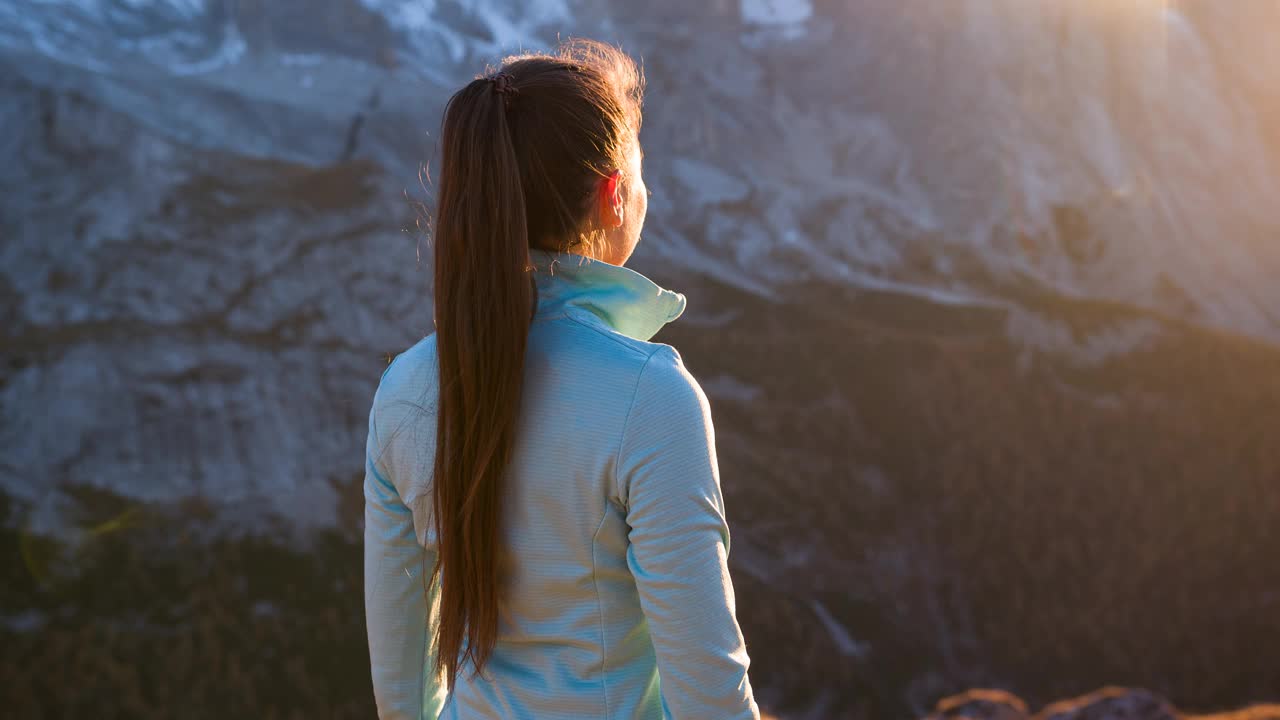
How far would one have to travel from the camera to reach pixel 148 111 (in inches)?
88.8

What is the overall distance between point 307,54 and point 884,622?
2045 millimetres

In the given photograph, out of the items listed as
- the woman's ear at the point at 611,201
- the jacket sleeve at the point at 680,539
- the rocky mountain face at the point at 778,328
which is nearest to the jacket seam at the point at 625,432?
the jacket sleeve at the point at 680,539

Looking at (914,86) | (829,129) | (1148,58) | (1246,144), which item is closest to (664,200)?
(829,129)

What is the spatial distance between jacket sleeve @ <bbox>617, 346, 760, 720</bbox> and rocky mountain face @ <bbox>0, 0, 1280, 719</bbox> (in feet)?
4.37

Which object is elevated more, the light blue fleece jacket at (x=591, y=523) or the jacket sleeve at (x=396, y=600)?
the light blue fleece jacket at (x=591, y=523)

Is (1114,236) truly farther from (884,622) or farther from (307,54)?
(307,54)

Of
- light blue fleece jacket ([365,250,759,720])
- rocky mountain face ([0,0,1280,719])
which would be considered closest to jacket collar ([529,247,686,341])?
light blue fleece jacket ([365,250,759,720])

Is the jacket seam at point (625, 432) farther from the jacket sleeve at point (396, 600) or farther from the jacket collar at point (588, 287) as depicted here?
the jacket sleeve at point (396, 600)

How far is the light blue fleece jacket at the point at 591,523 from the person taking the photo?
0.65 metres

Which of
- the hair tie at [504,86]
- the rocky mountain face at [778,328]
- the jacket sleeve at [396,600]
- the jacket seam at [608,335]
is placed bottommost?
the rocky mountain face at [778,328]

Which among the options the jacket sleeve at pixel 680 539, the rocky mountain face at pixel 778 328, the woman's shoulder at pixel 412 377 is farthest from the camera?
the rocky mountain face at pixel 778 328

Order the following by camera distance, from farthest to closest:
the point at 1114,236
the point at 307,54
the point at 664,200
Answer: the point at 1114,236 → the point at 664,200 → the point at 307,54

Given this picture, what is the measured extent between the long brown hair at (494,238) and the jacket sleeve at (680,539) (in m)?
0.11

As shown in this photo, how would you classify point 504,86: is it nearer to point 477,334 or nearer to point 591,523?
point 477,334
